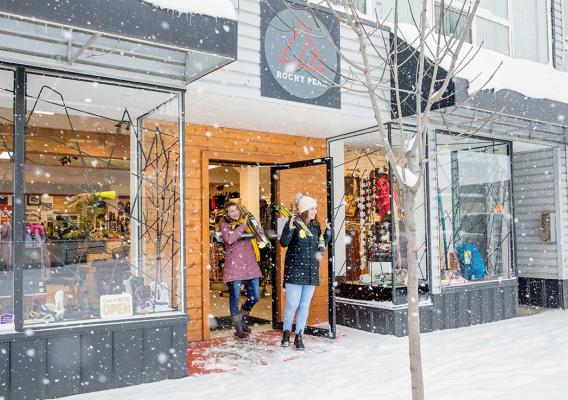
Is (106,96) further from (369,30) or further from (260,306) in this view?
(260,306)

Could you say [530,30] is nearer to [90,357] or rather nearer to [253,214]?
[253,214]

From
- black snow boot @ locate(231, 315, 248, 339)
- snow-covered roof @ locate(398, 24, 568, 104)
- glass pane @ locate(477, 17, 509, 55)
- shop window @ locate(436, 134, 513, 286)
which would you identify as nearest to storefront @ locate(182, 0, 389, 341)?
black snow boot @ locate(231, 315, 248, 339)

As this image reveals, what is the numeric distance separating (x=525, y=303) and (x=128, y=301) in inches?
295

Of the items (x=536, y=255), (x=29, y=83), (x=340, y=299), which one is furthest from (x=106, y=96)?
(x=536, y=255)

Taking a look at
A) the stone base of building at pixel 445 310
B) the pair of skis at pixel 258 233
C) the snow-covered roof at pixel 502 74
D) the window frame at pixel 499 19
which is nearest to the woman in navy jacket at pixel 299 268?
the pair of skis at pixel 258 233

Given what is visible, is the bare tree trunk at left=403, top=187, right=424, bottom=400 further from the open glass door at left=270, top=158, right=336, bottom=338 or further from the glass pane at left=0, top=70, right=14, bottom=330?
the open glass door at left=270, top=158, right=336, bottom=338

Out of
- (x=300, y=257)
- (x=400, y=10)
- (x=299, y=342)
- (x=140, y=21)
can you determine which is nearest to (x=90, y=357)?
(x=299, y=342)

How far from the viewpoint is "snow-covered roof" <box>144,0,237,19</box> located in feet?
13.8

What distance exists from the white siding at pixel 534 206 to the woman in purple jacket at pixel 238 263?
5.27 meters

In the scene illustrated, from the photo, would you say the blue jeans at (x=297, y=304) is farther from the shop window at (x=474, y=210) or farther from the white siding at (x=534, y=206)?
the white siding at (x=534, y=206)

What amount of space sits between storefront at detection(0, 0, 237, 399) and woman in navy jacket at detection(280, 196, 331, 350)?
136cm

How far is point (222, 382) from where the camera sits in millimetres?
4941

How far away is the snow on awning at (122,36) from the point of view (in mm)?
3811

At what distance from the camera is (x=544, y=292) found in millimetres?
9562
